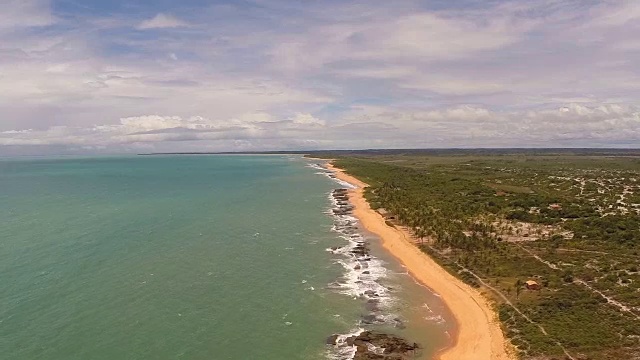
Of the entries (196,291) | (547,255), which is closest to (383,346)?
(196,291)

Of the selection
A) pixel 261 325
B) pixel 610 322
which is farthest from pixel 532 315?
pixel 261 325

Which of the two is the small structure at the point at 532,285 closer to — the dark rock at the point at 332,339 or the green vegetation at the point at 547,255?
the green vegetation at the point at 547,255

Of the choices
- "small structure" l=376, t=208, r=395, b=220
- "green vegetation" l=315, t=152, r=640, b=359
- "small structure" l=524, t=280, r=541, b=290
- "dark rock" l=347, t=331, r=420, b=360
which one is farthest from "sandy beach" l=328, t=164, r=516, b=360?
"small structure" l=376, t=208, r=395, b=220

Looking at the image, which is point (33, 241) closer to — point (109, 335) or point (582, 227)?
point (109, 335)

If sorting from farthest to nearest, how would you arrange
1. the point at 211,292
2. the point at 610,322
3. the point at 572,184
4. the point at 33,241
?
1. the point at 572,184
2. the point at 33,241
3. the point at 211,292
4. the point at 610,322

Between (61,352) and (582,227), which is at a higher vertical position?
(582,227)

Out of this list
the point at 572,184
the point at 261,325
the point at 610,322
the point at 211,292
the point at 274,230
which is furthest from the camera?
the point at 572,184

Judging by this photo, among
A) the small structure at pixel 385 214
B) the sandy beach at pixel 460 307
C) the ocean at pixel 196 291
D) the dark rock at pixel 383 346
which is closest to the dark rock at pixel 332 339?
the ocean at pixel 196 291

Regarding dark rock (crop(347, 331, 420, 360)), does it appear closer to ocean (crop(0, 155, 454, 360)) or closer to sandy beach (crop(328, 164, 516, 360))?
ocean (crop(0, 155, 454, 360))
